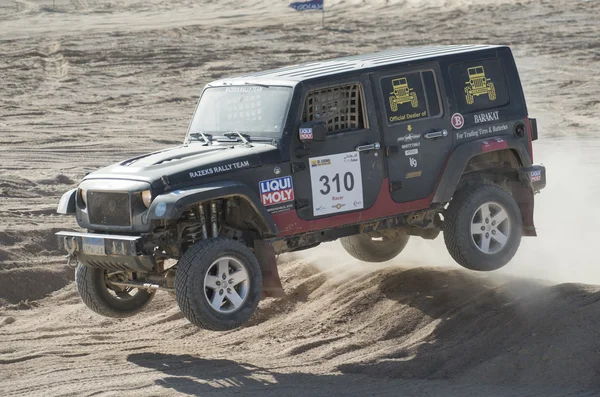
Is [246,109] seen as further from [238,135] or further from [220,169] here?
[220,169]

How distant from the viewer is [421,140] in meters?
9.97

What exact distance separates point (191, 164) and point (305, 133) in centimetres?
102

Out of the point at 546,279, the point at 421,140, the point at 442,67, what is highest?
the point at 442,67

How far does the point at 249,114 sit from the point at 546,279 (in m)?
3.76

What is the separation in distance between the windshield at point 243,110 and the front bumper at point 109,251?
1.59m

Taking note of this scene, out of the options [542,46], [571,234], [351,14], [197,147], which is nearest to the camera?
[197,147]

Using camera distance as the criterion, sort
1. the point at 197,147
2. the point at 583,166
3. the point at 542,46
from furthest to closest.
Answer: the point at 542,46 → the point at 583,166 → the point at 197,147

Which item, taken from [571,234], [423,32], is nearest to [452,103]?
[571,234]

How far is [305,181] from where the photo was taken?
9.34m

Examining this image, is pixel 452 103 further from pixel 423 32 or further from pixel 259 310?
pixel 423 32

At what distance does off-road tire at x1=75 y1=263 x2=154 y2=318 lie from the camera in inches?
378

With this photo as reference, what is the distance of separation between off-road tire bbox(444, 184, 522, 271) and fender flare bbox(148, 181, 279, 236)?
6.98ft

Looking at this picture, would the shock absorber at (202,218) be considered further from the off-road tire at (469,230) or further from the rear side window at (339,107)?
the off-road tire at (469,230)

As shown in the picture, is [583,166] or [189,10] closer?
[583,166]
